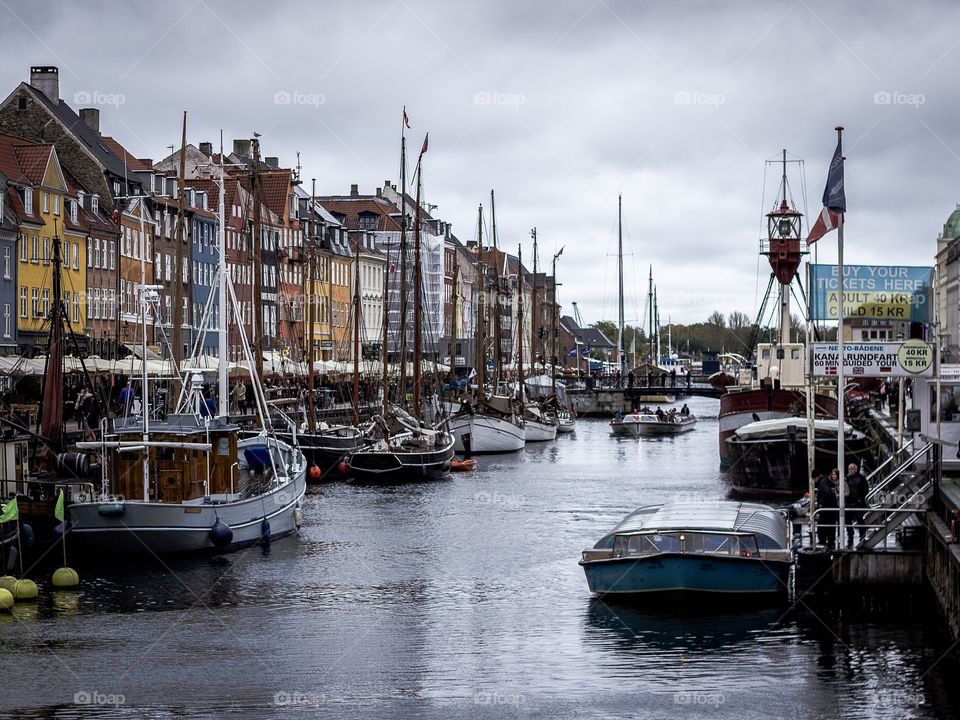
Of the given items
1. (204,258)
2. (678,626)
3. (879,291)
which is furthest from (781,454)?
(204,258)

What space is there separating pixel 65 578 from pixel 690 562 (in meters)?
14.5

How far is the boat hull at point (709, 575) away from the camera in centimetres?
3338

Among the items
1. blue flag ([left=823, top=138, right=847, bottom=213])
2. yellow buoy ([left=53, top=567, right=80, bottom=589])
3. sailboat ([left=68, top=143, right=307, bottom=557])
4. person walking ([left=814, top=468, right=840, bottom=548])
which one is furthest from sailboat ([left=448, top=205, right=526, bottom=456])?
blue flag ([left=823, top=138, right=847, bottom=213])

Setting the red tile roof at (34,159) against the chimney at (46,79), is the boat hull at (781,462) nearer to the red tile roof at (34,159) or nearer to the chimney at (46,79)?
the red tile roof at (34,159)

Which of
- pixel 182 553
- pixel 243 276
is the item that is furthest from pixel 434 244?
pixel 182 553

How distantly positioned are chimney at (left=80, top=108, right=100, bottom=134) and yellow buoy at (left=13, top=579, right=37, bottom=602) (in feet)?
229

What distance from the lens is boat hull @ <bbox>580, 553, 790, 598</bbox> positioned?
3338cm

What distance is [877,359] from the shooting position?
3769 centimetres

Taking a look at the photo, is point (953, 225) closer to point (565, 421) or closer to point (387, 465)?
point (565, 421)

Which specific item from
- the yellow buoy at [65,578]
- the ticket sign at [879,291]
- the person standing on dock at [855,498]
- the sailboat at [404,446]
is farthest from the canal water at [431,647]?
→ the sailboat at [404,446]

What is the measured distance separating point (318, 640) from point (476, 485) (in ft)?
121

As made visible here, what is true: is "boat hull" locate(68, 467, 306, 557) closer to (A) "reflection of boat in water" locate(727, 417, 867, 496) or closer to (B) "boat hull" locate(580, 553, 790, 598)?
(B) "boat hull" locate(580, 553, 790, 598)

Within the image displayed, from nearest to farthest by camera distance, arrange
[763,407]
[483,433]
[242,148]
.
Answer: [763,407] → [483,433] → [242,148]

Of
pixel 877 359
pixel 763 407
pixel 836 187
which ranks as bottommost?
pixel 763 407
